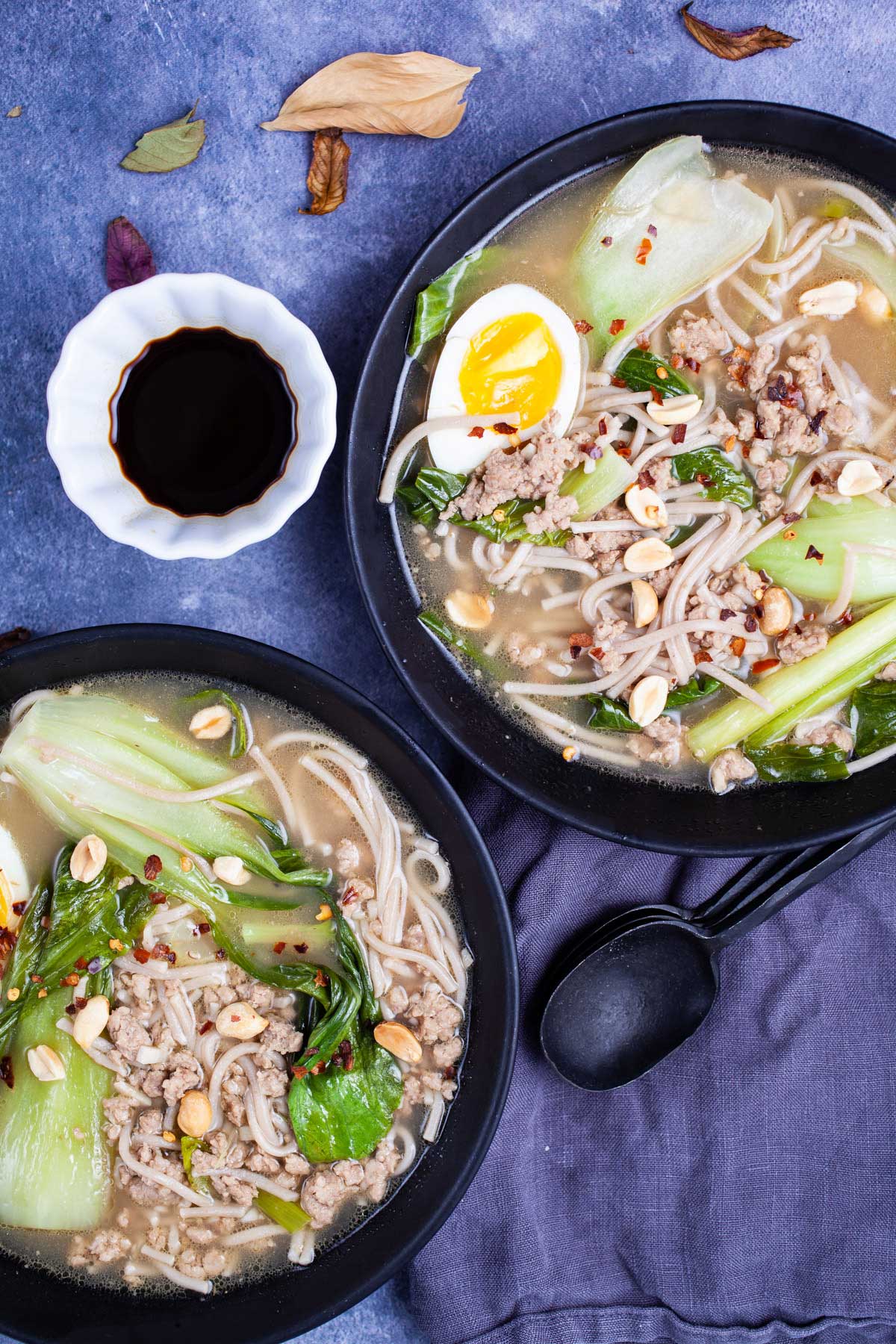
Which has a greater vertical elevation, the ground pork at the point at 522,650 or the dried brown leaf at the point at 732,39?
the dried brown leaf at the point at 732,39

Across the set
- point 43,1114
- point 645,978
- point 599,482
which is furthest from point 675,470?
point 43,1114

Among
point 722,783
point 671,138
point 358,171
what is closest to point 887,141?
point 671,138

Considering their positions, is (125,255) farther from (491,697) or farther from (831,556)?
(831,556)

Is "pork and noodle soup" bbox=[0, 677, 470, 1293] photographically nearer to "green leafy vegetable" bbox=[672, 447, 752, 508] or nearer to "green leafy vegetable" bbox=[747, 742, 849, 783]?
"green leafy vegetable" bbox=[747, 742, 849, 783]

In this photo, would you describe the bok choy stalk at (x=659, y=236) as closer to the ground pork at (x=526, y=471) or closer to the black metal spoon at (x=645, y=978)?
the ground pork at (x=526, y=471)

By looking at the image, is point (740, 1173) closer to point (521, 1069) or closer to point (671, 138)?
point (521, 1069)

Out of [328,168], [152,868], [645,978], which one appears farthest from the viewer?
[645,978]

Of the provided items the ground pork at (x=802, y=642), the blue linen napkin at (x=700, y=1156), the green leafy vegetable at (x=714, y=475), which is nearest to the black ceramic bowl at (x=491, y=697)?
the blue linen napkin at (x=700, y=1156)
